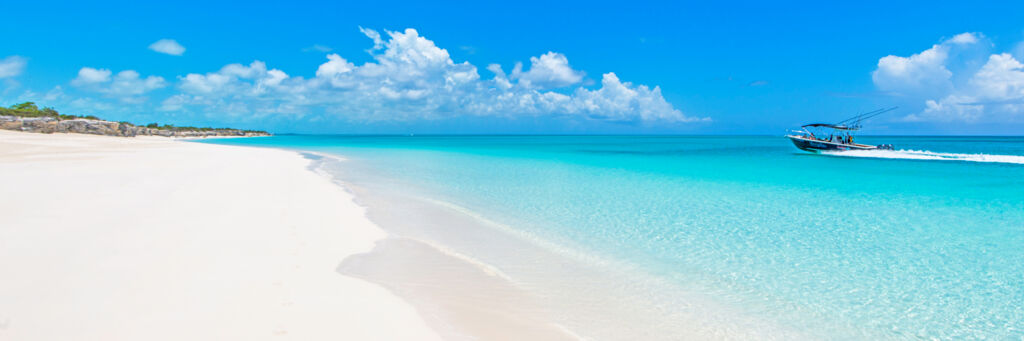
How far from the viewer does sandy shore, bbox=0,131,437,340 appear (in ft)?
11.9

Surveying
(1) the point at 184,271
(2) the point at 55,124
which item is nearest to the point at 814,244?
(1) the point at 184,271

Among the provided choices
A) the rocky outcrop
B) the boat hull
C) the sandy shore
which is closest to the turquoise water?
the sandy shore

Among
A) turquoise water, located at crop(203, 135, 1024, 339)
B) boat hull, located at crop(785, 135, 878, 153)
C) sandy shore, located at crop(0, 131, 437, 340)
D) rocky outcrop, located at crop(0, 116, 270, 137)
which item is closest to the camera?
sandy shore, located at crop(0, 131, 437, 340)

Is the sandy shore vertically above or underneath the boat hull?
underneath

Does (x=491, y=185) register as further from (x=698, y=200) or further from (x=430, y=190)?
(x=698, y=200)

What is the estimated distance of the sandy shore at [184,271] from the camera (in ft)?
11.9

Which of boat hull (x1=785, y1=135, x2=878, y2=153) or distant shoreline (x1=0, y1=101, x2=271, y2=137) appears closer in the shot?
boat hull (x1=785, y1=135, x2=878, y2=153)

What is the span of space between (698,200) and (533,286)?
27.9 ft

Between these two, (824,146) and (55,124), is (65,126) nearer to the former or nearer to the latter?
(55,124)

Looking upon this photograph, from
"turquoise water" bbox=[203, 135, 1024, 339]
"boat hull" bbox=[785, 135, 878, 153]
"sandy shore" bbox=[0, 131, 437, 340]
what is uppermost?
"boat hull" bbox=[785, 135, 878, 153]

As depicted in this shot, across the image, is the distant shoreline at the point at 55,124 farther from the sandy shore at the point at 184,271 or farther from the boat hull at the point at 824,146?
the boat hull at the point at 824,146

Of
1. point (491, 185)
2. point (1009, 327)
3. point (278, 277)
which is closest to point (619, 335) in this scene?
point (278, 277)

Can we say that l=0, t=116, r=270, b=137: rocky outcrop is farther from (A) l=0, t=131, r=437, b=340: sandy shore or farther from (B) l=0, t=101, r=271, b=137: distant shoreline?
(A) l=0, t=131, r=437, b=340: sandy shore

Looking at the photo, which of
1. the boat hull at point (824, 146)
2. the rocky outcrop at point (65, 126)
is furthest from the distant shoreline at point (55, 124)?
the boat hull at point (824, 146)
